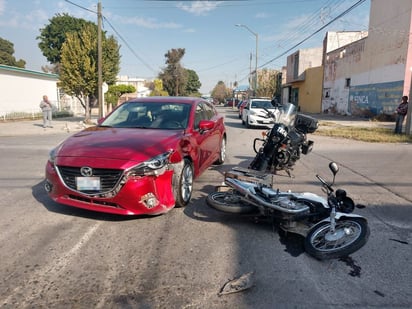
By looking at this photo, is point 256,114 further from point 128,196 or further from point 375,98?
point 128,196

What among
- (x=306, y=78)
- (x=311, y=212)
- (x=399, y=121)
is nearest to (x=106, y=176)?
(x=311, y=212)

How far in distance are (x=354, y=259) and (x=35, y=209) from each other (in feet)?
13.7

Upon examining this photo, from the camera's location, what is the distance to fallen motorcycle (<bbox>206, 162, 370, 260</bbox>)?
3375mm

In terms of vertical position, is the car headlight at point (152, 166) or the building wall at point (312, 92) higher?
the building wall at point (312, 92)

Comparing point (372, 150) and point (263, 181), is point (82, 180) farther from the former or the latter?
point (372, 150)

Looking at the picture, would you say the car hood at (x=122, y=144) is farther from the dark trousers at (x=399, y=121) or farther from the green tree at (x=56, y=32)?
the green tree at (x=56, y=32)

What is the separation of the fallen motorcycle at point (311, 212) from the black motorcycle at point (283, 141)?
2243mm

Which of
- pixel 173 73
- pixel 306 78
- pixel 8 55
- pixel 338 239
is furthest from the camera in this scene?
pixel 173 73

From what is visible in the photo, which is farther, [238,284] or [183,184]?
[183,184]

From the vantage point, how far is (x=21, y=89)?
939 inches

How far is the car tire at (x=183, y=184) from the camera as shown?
429cm

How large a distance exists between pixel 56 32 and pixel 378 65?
44.8 metres

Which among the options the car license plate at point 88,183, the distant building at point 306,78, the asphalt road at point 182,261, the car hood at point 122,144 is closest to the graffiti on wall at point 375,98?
the distant building at point 306,78

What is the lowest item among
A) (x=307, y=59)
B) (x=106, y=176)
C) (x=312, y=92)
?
(x=106, y=176)
